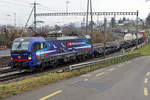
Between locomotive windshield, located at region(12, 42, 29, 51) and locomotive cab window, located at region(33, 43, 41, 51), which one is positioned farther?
locomotive cab window, located at region(33, 43, 41, 51)

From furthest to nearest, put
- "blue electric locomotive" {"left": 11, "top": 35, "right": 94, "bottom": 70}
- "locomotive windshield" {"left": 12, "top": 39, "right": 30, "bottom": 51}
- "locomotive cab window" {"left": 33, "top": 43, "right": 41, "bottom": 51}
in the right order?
"locomotive cab window" {"left": 33, "top": 43, "right": 41, "bottom": 51} < "locomotive windshield" {"left": 12, "top": 39, "right": 30, "bottom": 51} < "blue electric locomotive" {"left": 11, "top": 35, "right": 94, "bottom": 70}

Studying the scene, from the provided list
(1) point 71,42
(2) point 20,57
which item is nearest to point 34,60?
(2) point 20,57

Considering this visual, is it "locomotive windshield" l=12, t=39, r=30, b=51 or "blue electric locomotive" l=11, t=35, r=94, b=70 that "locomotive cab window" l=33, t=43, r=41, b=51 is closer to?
"blue electric locomotive" l=11, t=35, r=94, b=70

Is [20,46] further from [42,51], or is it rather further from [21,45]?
[42,51]

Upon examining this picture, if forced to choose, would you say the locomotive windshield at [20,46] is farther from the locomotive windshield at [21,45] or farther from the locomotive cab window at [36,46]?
the locomotive cab window at [36,46]

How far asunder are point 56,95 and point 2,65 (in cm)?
1444

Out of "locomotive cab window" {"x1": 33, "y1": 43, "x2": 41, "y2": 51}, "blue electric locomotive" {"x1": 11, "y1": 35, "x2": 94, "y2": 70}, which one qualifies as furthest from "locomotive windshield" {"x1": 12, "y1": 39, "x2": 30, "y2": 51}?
"locomotive cab window" {"x1": 33, "y1": 43, "x2": 41, "y2": 51}

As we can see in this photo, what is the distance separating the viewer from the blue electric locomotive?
57.5 feet

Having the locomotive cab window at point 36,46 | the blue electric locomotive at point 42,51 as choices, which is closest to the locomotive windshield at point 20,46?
the blue electric locomotive at point 42,51

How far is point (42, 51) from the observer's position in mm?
19047

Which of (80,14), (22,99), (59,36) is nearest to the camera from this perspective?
(22,99)

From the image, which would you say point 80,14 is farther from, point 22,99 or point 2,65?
point 22,99

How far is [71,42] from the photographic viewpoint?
24625 mm

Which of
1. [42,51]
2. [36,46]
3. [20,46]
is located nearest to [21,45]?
[20,46]
